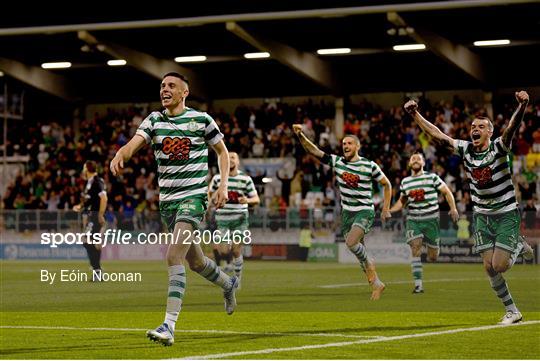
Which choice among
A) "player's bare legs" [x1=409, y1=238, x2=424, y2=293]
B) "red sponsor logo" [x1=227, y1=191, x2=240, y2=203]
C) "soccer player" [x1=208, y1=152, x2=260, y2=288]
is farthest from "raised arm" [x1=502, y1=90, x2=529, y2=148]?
"red sponsor logo" [x1=227, y1=191, x2=240, y2=203]

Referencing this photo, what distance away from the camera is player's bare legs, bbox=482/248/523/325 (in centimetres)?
1344

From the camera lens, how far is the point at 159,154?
1172 centimetres

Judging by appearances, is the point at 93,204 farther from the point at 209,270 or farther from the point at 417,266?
the point at 209,270

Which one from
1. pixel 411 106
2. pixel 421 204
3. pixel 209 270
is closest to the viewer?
pixel 209 270

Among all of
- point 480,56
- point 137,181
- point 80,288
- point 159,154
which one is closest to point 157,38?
point 137,181

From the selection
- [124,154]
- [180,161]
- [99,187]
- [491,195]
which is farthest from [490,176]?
[99,187]

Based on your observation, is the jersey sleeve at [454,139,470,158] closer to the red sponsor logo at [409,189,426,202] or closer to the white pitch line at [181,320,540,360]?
the white pitch line at [181,320,540,360]

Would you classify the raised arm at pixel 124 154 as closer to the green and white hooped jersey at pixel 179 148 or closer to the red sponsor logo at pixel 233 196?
the green and white hooped jersey at pixel 179 148

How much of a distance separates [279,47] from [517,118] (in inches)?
1175

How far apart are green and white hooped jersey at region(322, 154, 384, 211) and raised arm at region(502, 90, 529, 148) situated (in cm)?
593

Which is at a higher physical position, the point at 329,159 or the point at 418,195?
the point at 329,159

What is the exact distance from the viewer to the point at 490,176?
13203 mm

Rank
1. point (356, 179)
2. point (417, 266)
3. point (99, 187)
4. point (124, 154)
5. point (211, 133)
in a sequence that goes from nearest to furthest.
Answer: point (124, 154) < point (211, 133) < point (356, 179) < point (417, 266) < point (99, 187)

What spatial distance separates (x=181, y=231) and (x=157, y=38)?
104ft
